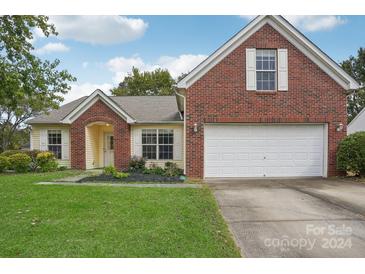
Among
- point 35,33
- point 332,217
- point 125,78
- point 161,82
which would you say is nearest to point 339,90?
point 332,217

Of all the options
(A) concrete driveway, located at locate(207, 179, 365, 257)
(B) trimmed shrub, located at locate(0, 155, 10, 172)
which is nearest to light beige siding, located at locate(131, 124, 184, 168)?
(A) concrete driveway, located at locate(207, 179, 365, 257)

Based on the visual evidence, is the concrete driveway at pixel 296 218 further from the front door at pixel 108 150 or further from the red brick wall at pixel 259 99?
the front door at pixel 108 150

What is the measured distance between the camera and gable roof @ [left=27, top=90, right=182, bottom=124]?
15.8 meters

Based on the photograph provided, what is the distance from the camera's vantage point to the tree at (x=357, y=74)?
41500 millimetres

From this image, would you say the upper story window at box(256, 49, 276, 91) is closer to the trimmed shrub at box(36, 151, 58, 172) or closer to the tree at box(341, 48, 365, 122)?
the trimmed shrub at box(36, 151, 58, 172)

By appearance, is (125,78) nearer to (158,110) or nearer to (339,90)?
(158,110)

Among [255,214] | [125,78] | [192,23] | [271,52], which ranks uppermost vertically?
[125,78]

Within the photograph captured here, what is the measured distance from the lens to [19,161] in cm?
1499

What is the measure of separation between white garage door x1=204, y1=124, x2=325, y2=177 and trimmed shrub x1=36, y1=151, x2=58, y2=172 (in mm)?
8198

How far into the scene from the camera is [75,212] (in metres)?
6.64

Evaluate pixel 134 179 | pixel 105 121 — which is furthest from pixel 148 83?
pixel 134 179

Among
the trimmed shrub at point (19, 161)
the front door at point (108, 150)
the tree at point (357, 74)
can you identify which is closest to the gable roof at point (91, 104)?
the trimmed shrub at point (19, 161)

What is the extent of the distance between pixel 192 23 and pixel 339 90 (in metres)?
6.91

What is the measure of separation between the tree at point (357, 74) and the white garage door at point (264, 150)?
3379 centimetres
